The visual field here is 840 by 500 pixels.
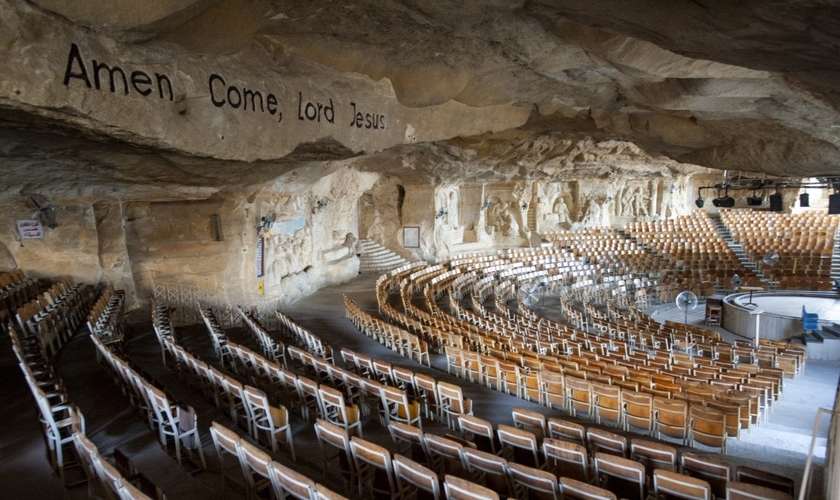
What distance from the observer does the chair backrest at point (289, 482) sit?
3576 millimetres

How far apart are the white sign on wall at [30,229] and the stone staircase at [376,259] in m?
12.0

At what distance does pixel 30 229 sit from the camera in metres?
10.3

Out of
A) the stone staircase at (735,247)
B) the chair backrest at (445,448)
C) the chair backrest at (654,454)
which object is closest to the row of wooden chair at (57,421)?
the chair backrest at (445,448)

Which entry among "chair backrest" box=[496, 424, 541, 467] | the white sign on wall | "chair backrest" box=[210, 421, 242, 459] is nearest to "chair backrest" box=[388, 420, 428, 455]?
"chair backrest" box=[496, 424, 541, 467]

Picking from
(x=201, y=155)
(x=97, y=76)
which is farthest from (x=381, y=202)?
(x=97, y=76)

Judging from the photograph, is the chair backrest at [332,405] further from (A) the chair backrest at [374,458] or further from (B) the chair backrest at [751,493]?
(B) the chair backrest at [751,493]

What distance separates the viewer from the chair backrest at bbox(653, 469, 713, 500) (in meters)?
3.83

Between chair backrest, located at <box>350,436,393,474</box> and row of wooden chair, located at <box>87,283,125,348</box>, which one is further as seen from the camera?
row of wooden chair, located at <box>87,283,125,348</box>

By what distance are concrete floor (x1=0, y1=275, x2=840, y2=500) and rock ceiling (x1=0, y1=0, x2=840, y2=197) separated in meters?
3.19

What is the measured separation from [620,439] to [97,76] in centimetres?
649

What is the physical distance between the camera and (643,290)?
53.5 feet

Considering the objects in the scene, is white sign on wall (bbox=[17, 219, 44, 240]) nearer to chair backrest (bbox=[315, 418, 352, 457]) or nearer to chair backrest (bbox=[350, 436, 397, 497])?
chair backrest (bbox=[315, 418, 352, 457])

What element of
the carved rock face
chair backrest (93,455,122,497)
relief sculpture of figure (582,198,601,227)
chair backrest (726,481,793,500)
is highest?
the carved rock face

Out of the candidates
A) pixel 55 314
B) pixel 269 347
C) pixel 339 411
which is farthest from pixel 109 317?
pixel 339 411
